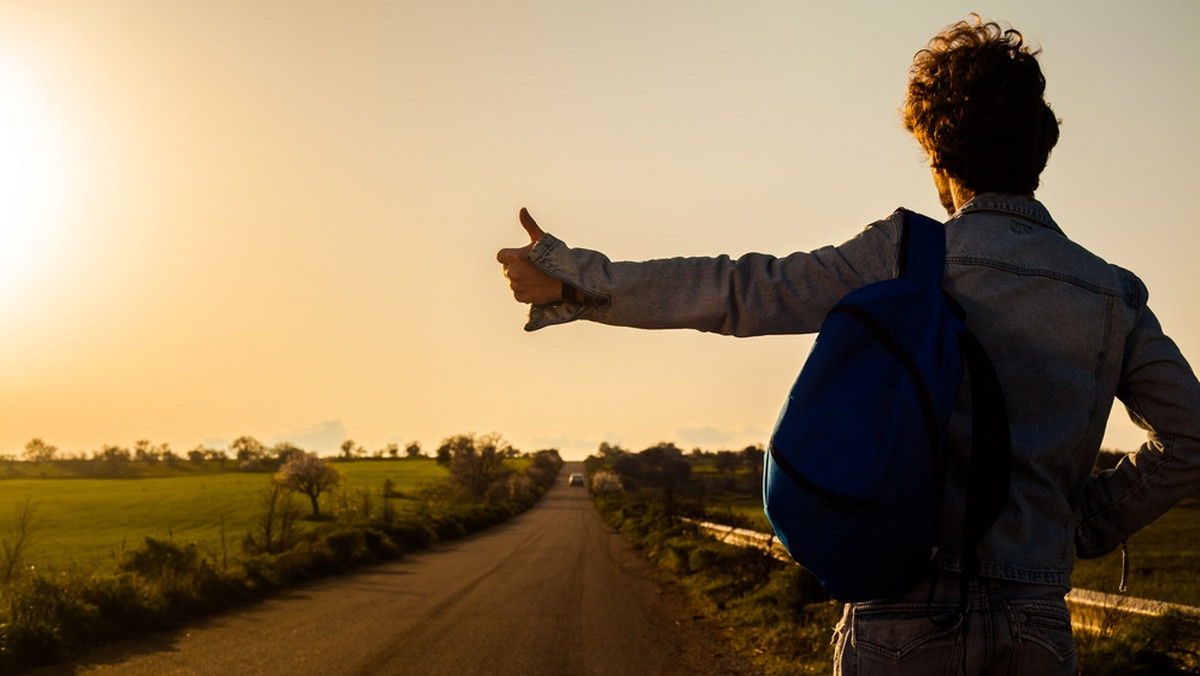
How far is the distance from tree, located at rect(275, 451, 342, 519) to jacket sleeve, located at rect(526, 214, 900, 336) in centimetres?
6553

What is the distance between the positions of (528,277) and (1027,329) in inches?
43.0

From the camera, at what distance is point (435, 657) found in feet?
32.3

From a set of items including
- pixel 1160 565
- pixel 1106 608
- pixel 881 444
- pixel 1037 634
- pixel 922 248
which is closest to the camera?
pixel 881 444

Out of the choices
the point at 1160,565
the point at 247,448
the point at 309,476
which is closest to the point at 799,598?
the point at 1160,565

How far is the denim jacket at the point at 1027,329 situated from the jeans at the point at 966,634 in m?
0.05

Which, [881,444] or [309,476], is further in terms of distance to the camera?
[309,476]

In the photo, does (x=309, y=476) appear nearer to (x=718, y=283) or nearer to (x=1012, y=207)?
(x=718, y=283)

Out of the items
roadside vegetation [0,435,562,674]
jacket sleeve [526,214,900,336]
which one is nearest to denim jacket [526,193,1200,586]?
jacket sleeve [526,214,900,336]

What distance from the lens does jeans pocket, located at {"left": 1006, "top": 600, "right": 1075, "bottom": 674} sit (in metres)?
1.83

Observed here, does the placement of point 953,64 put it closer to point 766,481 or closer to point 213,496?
point 766,481

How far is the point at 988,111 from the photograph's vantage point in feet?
6.85

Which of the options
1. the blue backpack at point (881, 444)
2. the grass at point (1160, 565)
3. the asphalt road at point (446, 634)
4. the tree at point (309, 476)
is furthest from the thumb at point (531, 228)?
the tree at point (309, 476)

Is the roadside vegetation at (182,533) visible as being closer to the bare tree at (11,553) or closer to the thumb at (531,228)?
the bare tree at (11,553)

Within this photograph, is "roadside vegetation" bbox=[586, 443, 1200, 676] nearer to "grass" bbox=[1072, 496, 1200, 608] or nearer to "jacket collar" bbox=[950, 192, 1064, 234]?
"grass" bbox=[1072, 496, 1200, 608]
